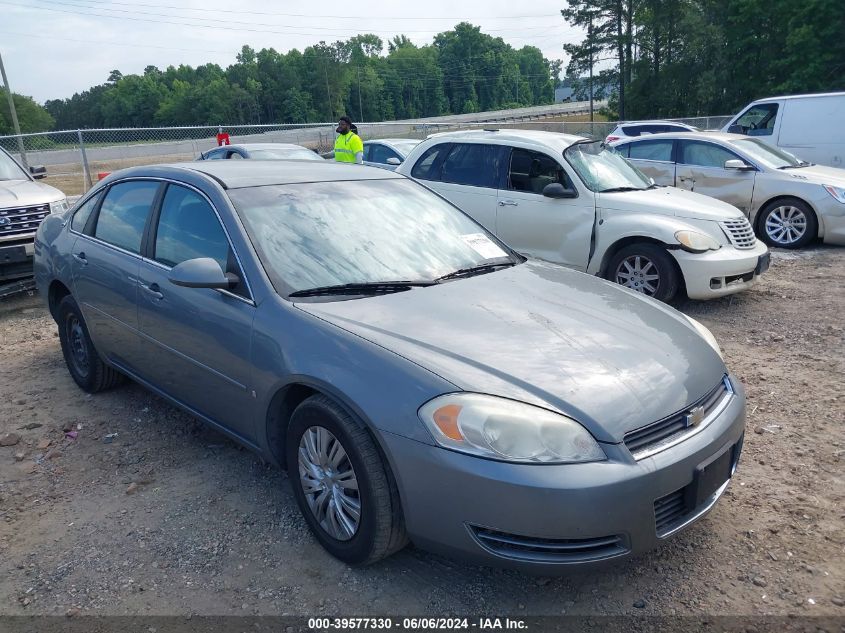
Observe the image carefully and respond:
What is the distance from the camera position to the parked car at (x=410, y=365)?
2355 mm

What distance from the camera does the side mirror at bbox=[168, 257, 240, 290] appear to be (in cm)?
309

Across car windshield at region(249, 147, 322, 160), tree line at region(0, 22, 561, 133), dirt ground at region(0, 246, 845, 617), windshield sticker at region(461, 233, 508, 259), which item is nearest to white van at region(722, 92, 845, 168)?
car windshield at region(249, 147, 322, 160)

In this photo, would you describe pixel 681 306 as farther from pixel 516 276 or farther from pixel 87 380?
pixel 87 380

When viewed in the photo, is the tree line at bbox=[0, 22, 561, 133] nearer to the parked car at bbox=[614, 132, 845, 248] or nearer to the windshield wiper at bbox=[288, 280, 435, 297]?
the parked car at bbox=[614, 132, 845, 248]

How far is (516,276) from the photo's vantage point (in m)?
3.56

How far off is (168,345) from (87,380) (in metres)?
1.56

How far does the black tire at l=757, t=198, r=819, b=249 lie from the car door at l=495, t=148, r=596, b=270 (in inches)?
166

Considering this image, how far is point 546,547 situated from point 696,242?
15.7 feet

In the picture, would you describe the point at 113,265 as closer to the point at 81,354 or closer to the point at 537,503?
the point at 81,354

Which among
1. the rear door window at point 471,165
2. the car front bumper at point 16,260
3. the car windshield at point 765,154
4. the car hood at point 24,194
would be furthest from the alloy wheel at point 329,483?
the car windshield at point 765,154

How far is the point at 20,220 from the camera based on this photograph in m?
7.61

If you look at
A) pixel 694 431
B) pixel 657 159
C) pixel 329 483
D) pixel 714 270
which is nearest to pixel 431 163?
pixel 714 270

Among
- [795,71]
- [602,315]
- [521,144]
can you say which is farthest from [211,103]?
[602,315]

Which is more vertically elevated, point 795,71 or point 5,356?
point 795,71
